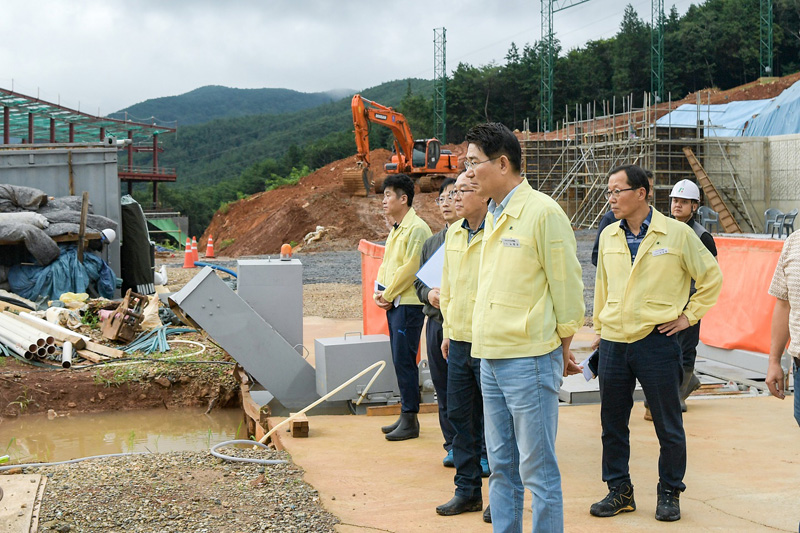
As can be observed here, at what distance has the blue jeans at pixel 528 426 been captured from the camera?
125 inches

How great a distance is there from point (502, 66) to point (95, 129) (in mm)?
30425

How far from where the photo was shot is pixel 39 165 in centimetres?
1285

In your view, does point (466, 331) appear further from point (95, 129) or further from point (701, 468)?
point (95, 129)

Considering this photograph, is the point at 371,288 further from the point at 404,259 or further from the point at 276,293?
the point at 404,259

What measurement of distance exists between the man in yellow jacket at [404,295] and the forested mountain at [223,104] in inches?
6468

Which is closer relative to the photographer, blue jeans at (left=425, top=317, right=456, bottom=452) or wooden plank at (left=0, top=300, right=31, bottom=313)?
blue jeans at (left=425, top=317, right=456, bottom=452)

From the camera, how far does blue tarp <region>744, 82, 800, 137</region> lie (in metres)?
34.3

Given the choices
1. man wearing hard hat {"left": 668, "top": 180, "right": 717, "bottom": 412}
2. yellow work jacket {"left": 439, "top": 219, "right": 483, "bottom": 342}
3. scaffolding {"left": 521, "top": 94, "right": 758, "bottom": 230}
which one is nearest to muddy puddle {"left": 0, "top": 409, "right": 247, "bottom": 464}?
yellow work jacket {"left": 439, "top": 219, "right": 483, "bottom": 342}

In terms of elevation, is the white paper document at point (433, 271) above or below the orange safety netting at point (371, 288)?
above

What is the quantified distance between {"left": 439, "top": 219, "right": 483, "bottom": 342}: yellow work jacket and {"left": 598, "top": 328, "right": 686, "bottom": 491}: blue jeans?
0.76 meters

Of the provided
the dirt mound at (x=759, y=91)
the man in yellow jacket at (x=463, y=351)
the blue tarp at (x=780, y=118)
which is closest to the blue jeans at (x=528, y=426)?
the man in yellow jacket at (x=463, y=351)

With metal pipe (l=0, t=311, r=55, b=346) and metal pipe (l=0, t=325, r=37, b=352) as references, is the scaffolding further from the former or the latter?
metal pipe (l=0, t=325, r=37, b=352)

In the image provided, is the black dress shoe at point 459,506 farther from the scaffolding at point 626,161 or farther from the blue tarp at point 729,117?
the blue tarp at point 729,117

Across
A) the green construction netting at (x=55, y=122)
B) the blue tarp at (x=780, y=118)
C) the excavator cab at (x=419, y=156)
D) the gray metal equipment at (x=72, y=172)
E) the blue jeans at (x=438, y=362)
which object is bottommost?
the blue jeans at (x=438, y=362)
